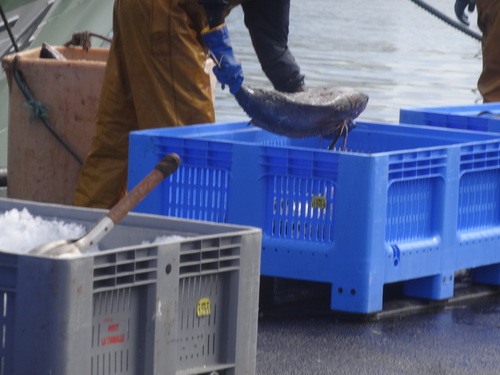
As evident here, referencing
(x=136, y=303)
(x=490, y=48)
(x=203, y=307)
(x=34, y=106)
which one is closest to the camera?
(x=136, y=303)

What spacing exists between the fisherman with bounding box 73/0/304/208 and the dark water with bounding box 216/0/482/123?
3466 millimetres

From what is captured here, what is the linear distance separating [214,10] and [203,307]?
2582 millimetres

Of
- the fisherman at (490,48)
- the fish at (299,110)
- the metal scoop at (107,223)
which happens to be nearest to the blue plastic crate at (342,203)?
the fish at (299,110)

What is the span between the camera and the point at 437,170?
548 cm

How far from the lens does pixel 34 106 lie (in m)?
7.00

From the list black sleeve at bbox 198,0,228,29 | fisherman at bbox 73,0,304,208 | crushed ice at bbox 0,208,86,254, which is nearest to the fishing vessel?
fisherman at bbox 73,0,304,208

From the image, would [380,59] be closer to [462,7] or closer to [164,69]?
[462,7]

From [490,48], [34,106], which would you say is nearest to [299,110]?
[34,106]

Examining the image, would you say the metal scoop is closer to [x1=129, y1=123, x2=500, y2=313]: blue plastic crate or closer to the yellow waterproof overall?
[x1=129, y1=123, x2=500, y2=313]: blue plastic crate

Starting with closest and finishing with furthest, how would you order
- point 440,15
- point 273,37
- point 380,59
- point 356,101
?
point 356,101, point 273,37, point 440,15, point 380,59

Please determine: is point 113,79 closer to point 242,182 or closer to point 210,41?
point 210,41

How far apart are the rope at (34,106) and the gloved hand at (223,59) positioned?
1385 mm

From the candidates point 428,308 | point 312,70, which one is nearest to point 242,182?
point 428,308

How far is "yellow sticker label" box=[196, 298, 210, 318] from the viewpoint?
3.56m
